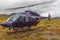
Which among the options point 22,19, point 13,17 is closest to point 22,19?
point 22,19

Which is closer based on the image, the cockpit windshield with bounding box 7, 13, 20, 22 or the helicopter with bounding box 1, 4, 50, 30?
the helicopter with bounding box 1, 4, 50, 30

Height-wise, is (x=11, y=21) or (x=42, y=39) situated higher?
(x=11, y=21)

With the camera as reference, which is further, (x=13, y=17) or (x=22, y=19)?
(x=22, y=19)

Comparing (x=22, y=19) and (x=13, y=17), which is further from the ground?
(x=13, y=17)

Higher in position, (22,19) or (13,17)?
(13,17)

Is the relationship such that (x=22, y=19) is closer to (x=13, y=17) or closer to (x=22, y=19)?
(x=22, y=19)

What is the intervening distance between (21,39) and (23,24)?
25.3 feet

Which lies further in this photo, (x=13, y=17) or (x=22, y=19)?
(x=22, y=19)

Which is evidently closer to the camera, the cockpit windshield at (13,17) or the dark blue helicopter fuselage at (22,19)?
the dark blue helicopter fuselage at (22,19)

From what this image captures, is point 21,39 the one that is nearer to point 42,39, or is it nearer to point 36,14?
point 42,39

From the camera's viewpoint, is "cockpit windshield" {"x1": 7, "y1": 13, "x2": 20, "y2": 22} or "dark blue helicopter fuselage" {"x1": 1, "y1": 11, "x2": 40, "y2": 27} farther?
"cockpit windshield" {"x1": 7, "y1": 13, "x2": 20, "y2": 22}

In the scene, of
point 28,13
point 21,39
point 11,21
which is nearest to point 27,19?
point 28,13

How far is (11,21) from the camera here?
1294 inches

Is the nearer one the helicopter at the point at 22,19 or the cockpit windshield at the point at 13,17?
the helicopter at the point at 22,19
